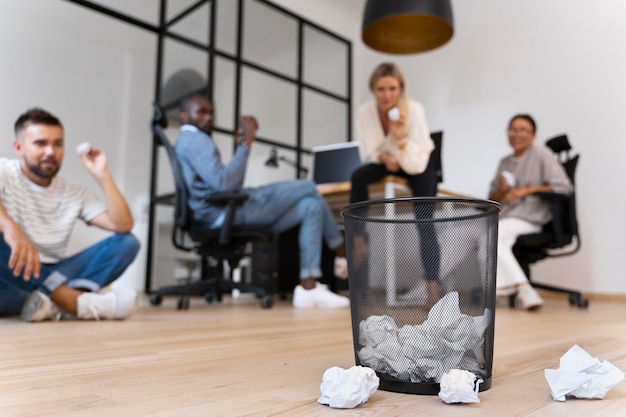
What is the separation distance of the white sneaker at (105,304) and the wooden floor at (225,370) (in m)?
0.12

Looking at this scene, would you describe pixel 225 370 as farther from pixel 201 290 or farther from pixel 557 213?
pixel 557 213

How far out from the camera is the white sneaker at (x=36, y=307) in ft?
5.38

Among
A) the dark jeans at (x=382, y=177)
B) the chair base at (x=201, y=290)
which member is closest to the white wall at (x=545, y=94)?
the dark jeans at (x=382, y=177)

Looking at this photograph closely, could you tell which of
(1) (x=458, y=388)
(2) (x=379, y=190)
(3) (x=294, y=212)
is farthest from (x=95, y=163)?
(1) (x=458, y=388)

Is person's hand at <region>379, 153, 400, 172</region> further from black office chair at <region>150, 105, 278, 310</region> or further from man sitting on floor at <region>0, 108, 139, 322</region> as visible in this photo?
man sitting on floor at <region>0, 108, 139, 322</region>

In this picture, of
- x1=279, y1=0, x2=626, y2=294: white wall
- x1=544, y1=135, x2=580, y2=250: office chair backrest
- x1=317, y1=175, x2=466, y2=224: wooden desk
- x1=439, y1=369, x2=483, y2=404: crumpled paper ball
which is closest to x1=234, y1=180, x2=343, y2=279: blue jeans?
x1=317, y1=175, x2=466, y2=224: wooden desk

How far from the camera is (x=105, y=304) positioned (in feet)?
5.69

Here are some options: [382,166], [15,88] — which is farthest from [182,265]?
[382,166]

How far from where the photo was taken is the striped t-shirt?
1699 mm

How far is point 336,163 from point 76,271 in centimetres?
213

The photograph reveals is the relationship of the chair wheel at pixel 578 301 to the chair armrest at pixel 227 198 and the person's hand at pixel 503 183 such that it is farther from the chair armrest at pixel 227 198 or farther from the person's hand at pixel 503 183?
the chair armrest at pixel 227 198

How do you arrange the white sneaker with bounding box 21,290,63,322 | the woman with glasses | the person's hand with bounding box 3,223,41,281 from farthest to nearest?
the woman with glasses, the white sneaker with bounding box 21,290,63,322, the person's hand with bounding box 3,223,41,281

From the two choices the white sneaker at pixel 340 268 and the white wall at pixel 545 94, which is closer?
the white sneaker at pixel 340 268

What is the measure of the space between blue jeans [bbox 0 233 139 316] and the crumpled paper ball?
1.50m
